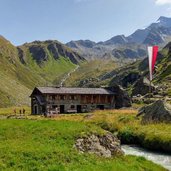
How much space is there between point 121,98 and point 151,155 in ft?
265

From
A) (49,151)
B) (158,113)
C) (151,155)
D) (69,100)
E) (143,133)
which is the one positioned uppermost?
(49,151)

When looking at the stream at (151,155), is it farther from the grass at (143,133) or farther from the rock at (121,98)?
the rock at (121,98)

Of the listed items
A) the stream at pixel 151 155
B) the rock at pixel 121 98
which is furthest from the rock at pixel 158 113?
the rock at pixel 121 98

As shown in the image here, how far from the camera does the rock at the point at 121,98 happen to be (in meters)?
115

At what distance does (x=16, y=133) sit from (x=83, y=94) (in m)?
85.7

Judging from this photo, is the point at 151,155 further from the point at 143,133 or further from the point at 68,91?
the point at 68,91

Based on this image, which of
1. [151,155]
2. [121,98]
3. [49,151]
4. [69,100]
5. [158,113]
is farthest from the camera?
[121,98]

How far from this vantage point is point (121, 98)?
387 ft

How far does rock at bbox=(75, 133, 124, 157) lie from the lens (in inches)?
1091

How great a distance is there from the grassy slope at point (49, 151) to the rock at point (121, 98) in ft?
275

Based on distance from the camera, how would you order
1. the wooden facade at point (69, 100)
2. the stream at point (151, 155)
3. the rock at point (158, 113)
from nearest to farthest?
1. the stream at point (151, 155)
2. the rock at point (158, 113)
3. the wooden facade at point (69, 100)

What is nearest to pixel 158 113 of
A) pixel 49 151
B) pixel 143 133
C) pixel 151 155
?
pixel 143 133

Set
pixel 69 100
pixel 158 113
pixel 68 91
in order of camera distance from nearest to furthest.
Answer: pixel 158 113
pixel 69 100
pixel 68 91

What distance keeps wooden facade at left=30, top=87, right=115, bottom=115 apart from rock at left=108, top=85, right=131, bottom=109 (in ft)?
5.53
